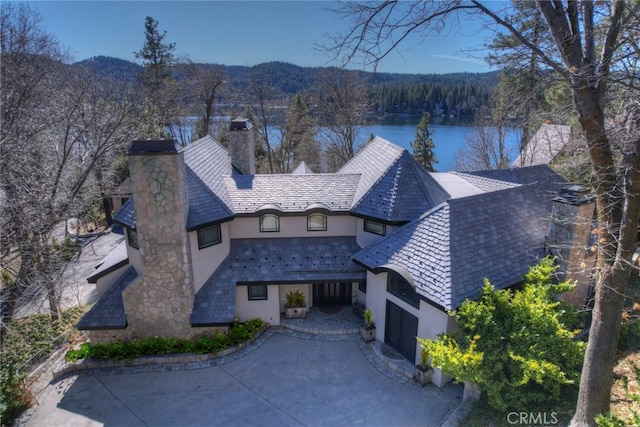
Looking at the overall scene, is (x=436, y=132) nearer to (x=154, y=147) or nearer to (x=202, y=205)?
(x=202, y=205)

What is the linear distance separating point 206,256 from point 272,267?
7.99 ft

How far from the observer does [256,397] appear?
10680mm

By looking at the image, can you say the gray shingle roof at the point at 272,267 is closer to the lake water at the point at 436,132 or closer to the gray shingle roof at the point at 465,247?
the gray shingle roof at the point at 465,247

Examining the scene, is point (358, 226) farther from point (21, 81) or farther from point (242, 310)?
point (21, 81)

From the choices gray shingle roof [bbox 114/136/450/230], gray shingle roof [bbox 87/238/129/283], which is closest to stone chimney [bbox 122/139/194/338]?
gray shingle roof [bbox 114/136/450/230]

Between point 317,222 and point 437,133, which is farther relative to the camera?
point 437,133

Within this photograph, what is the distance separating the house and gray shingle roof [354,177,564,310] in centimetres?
4

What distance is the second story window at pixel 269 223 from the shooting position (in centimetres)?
1448

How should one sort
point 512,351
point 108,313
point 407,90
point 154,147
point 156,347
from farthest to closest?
point 407,90 < point 108,313 < point 156,347 < point 154,147 < point 512,351

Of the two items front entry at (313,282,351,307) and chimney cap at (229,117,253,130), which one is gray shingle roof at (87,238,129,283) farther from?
chimney cap at (229,117,253,130)

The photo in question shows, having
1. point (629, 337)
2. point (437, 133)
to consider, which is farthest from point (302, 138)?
point (437, 133)

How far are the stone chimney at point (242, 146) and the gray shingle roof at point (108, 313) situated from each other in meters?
7.63

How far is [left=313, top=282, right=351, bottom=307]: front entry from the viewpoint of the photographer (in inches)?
582

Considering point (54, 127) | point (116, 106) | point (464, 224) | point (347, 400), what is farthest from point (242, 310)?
point (116, 106)
